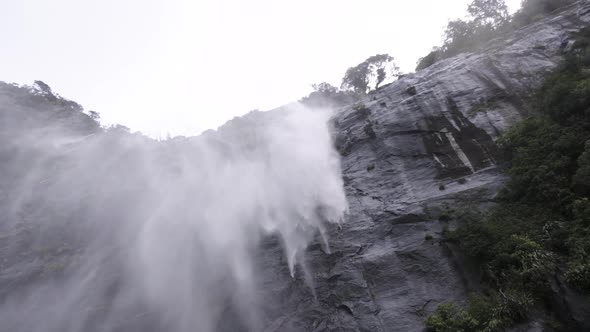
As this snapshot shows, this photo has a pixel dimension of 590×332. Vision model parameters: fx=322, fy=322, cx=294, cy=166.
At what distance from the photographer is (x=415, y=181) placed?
19.1 meters

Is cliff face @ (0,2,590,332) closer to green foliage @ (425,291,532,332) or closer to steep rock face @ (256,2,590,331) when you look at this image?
steep rock face @ (256,2,590,331)

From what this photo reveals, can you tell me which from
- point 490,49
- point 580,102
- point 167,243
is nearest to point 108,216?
point 167,243

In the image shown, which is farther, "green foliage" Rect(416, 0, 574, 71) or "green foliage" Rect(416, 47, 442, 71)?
"green foliage" Rect(416, 47, 442, 71)

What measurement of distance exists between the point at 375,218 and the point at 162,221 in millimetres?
17040

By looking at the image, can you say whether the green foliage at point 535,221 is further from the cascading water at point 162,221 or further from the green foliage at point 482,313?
the cascading water at point 162,221

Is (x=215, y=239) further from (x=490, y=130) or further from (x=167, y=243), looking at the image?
(x=490, y=130)

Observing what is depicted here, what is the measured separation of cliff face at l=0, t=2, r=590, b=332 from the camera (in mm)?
15016

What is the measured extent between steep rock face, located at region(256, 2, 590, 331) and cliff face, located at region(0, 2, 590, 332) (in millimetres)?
65

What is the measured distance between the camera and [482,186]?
16516mm

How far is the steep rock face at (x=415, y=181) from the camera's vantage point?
14523mm

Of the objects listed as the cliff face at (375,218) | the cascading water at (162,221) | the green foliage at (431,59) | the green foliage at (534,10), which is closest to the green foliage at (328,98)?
the cascading water at (162,221)

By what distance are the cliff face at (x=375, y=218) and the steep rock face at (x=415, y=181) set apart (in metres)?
0.07

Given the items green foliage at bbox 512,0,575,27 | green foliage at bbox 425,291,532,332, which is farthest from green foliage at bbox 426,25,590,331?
green foliage at bbox 512,0,575,27

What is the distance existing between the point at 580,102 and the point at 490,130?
4.39 meters
